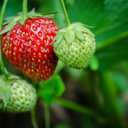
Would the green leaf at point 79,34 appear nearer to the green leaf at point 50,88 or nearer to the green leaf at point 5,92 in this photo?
the green leaf at point 5,92

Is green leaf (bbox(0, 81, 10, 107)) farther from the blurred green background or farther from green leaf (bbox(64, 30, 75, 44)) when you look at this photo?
the blurred green background

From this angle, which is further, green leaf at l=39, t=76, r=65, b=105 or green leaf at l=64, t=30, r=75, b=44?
green leaf at l=39, t=76, r=65, b=105

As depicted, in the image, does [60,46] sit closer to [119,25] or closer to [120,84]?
[119,25]

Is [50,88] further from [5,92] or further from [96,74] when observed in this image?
[96,74]

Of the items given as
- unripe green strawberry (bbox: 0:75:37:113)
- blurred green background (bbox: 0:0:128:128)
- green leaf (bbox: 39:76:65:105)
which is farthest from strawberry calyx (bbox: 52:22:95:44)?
green leaf (bbox: 39:76:65:105)

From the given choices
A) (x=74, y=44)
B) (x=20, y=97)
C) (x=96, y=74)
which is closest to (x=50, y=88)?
(x=20, y=97)
